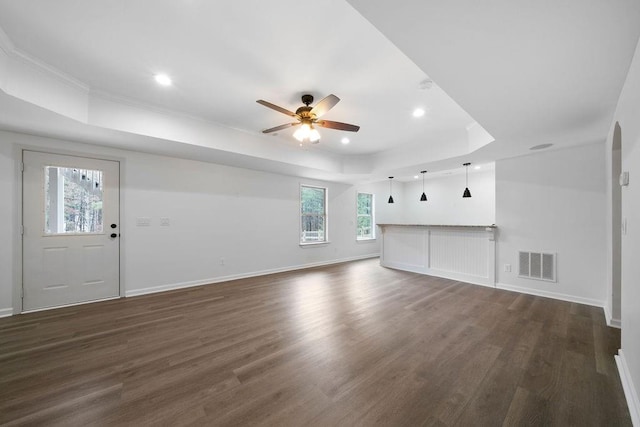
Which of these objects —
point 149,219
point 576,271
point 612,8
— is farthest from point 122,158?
A: point 576,271

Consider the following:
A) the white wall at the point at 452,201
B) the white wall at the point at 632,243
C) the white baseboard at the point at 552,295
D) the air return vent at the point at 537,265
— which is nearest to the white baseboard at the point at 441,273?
the white baseboard at the point at 552,295

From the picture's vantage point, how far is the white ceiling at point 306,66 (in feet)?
4.79

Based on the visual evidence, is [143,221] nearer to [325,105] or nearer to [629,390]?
[325,105]

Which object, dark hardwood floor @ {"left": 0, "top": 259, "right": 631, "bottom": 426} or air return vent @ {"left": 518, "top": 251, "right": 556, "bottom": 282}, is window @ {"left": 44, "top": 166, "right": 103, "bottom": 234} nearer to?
dark hardwood floor @ {"left": 0, "top": 259, "right": 631, "bottom": 426}

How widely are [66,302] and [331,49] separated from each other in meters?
4.79

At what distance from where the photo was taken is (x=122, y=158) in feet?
12.8

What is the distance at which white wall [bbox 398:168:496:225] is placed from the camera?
7055 millimetres

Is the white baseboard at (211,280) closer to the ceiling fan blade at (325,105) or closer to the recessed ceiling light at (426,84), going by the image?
the ceiling fan blade at (325,105)

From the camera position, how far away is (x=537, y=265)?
4031 mm

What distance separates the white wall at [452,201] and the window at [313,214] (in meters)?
3.55

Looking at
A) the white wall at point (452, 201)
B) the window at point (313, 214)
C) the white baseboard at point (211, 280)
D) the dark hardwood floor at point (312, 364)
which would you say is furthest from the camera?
the white wall at point (452, 201)

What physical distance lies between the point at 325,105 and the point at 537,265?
167 inches

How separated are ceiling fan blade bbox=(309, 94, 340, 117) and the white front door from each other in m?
3.34

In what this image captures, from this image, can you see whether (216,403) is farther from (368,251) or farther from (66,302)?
(368,251)
